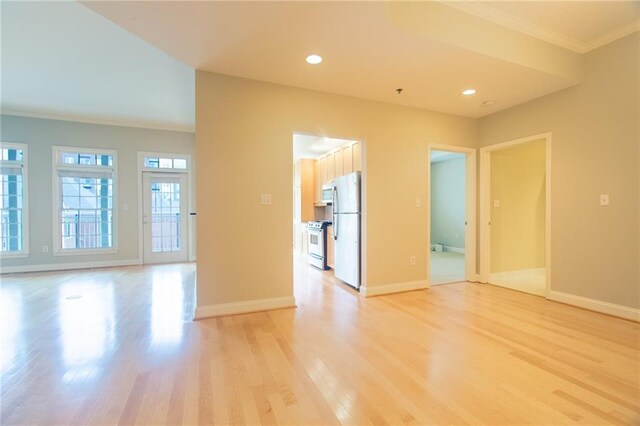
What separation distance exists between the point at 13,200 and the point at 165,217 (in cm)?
242

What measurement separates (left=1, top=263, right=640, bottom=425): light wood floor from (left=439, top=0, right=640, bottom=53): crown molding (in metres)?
2.90

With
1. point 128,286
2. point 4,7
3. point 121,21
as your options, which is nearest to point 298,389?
point 121,21

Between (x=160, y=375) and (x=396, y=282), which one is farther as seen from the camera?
(x=396, y=282)

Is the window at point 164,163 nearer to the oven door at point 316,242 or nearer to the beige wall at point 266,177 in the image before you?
the oven door at point 316,242

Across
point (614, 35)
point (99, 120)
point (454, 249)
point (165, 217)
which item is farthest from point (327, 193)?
point (99, 120)

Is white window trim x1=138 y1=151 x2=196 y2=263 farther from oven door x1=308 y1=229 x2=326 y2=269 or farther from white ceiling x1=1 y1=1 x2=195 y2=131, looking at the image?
oven door x1=308 y1=229 x2=326 y2=269

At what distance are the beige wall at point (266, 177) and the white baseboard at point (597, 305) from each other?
1804mm

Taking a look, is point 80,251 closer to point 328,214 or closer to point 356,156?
point 328,214

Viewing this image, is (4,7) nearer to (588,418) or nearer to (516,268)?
(588,418)

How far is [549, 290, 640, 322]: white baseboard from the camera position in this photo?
287 cm

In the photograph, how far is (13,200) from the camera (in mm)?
5109

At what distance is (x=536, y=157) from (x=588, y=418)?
449 cm

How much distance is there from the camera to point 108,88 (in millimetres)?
4156

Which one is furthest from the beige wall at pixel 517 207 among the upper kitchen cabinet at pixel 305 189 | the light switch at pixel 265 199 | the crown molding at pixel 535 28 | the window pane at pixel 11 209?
the window pane at pixel 11 209
